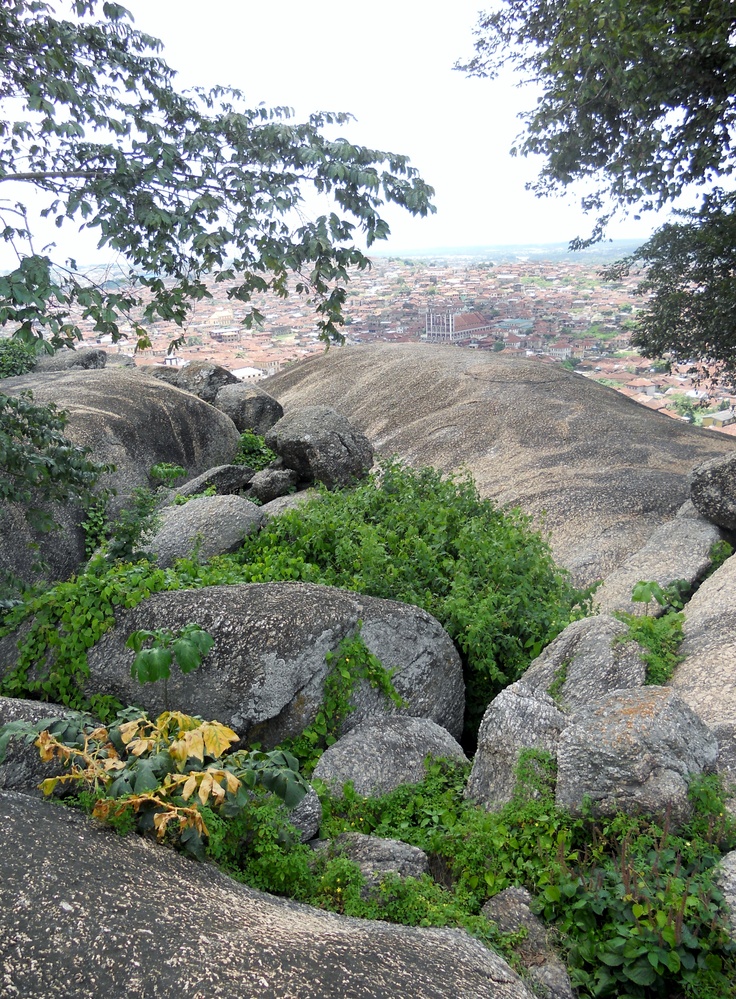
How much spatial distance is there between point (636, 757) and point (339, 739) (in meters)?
2.25

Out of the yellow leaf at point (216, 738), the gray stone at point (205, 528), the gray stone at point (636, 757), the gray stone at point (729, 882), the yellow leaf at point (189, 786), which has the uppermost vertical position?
the yellow leaf at point (216, 738)

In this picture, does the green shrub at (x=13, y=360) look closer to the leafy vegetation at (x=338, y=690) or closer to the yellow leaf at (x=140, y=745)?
the leafy vegetation at (x=338, y=690)

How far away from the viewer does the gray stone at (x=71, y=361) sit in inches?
706

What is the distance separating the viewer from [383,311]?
20750mm

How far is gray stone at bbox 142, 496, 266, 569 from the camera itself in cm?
842

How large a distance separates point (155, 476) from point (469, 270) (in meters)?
14.1

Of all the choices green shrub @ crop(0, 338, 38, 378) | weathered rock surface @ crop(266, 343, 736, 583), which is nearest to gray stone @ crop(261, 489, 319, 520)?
weathered rock surface @ crop(266, 343, 736, 583)

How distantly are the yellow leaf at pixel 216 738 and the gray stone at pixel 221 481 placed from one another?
7.14 m

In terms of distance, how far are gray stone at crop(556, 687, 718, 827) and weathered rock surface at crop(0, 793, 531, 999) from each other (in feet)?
4.15

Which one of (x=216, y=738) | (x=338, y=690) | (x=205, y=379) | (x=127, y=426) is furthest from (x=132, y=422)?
(x=216, y=738)

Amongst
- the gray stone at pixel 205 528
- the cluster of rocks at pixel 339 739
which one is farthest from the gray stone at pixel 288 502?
the gray stone at pixel 205 528

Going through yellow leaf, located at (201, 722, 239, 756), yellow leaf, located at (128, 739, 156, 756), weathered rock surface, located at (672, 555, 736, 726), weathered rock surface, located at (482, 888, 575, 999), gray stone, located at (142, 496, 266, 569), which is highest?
yellow leaf, located at (201, 722, 239, 756)

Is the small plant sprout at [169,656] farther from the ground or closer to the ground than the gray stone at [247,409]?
farther from the ground

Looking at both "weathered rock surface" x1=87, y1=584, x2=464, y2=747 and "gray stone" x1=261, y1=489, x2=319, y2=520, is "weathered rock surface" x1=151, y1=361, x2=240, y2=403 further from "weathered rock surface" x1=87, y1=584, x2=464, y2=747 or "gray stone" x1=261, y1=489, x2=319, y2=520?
"weathered rock surface" x1=87, y1=584, x2=464, y2=747
